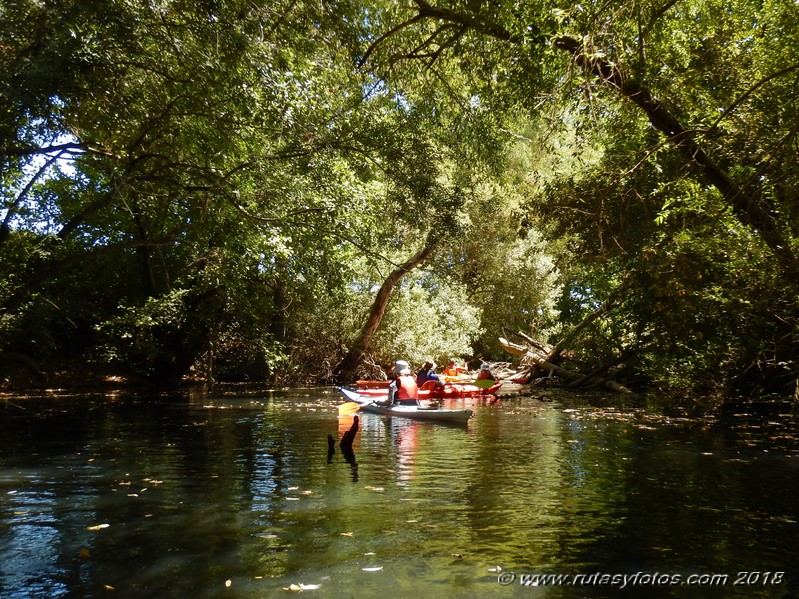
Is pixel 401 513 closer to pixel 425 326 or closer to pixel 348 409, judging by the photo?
pixel 348 409

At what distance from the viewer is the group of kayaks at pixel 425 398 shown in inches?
517

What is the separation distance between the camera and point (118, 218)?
843 inches

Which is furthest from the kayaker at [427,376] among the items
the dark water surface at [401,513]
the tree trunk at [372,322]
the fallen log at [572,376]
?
the dark water surface at [401,513]

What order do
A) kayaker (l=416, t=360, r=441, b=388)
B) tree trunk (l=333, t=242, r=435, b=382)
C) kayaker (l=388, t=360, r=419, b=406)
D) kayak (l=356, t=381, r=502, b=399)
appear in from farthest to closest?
tree trunk (l=333, t=242, r=435, b=382) < kayaker (l=416, t=360, r=441, b=388) < kayak (l=356, t=381, r=502, b=399) < kayaker (l=388, t=360, r=419, b=406)

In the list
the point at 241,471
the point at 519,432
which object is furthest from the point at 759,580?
the point at 519,432

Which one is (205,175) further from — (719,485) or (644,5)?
(719,485)

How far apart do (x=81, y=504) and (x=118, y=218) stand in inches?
670

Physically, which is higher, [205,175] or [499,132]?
[499,132]

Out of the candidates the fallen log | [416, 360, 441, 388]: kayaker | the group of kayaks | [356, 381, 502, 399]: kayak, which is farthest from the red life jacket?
the fallen log

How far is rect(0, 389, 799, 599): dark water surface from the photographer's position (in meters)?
4.51

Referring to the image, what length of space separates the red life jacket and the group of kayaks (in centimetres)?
34

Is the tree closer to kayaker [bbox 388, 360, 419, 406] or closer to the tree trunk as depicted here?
kayaker [bbox 388, 360, 419, 406]

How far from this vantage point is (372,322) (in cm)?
2473

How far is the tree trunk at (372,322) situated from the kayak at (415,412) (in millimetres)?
8607
